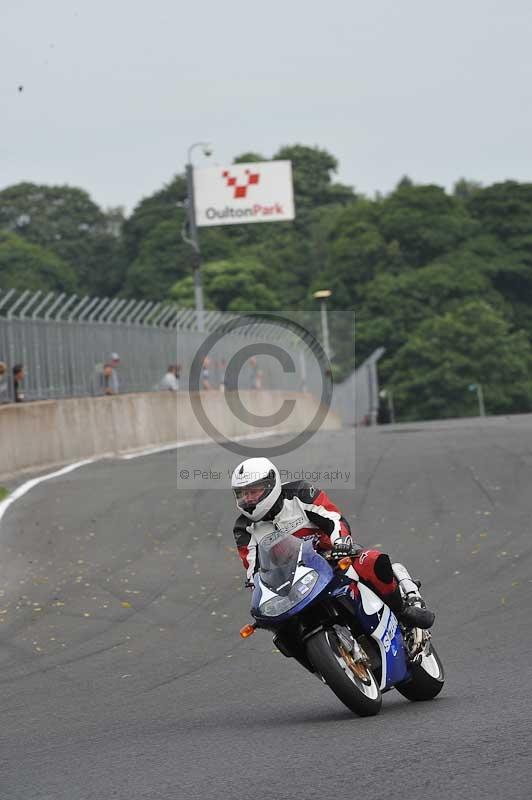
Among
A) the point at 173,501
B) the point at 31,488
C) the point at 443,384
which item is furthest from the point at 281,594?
the point at 443,384

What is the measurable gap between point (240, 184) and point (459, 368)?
3075cm

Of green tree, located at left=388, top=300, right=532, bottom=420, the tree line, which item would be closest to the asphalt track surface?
the tree line

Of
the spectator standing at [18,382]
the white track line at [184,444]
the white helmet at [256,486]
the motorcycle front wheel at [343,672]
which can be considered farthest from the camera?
the white track line at [184,444]

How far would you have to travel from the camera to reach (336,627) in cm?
785

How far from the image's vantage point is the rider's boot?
8.23 meters

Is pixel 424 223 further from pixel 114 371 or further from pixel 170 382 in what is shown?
pixel 114 371

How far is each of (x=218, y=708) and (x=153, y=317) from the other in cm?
2599

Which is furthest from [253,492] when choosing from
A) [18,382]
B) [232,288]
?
[232,288]

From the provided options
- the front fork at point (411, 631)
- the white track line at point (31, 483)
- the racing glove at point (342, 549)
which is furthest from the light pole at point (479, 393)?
the racing glove at point (342, 549)

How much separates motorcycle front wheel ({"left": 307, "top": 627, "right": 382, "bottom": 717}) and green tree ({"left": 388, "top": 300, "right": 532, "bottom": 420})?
7365 cm

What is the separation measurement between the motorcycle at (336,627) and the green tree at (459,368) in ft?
240

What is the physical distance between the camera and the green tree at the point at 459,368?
81.6m

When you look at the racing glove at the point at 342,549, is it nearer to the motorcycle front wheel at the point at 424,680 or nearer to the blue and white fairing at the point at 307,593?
the blue and white fairing at the point at 307,593

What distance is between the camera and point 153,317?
34281 mm
